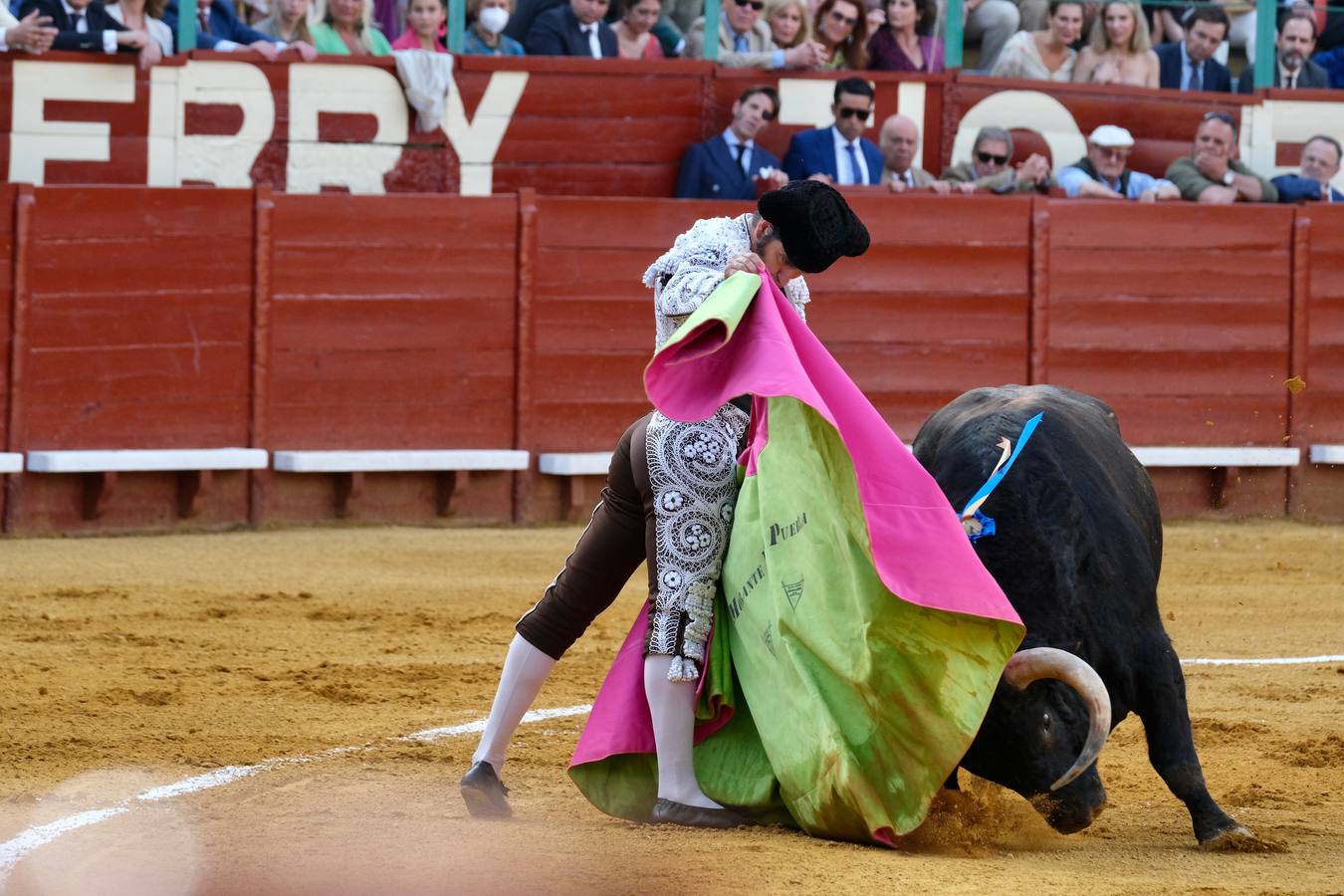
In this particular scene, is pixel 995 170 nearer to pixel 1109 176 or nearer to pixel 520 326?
pixel 1109 176

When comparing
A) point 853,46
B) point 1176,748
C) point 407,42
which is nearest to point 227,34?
point 407,42

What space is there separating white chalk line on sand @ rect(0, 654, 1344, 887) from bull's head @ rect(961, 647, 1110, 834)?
1358 millimetres

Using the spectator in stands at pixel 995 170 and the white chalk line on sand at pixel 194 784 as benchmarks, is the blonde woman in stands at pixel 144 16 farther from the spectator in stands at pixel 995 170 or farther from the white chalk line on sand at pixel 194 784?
the white chalk line on sand at pixel 194 784

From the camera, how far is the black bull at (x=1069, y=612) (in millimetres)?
2902

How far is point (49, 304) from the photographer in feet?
23.4

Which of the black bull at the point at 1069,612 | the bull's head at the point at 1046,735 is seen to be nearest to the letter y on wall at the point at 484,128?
the black bull at the point at 1069,612

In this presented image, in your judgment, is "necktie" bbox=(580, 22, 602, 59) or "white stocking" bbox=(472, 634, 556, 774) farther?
"necktie" bbox=(580, 22, 602, 59)

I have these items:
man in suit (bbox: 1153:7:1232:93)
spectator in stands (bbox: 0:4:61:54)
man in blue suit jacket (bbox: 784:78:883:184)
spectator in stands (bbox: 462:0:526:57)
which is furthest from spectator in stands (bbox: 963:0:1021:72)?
spectator in stands (bbox: 0:4:61:54)

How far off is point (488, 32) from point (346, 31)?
23.2 inches

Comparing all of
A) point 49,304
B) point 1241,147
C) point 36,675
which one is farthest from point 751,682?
point 1241,147

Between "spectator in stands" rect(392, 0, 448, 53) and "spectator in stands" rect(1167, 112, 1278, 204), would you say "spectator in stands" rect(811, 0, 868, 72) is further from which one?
"spectator in stands" rect(392, 0, 448, 53)

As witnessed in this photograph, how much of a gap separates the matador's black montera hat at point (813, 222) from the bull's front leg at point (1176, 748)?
0.82 m

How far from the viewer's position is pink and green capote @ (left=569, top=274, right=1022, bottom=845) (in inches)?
115

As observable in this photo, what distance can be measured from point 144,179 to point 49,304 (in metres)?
0.75
